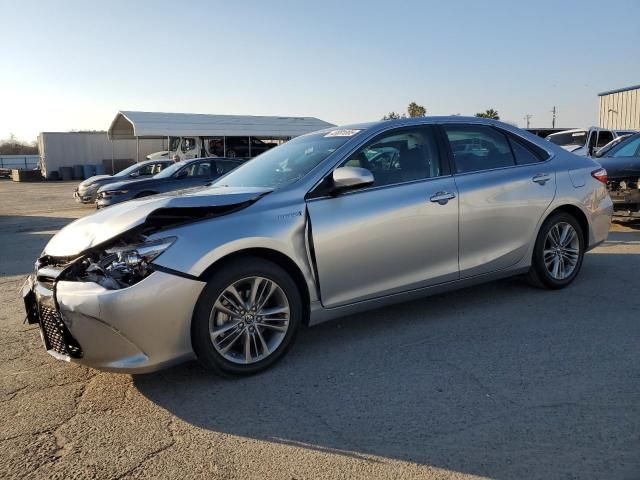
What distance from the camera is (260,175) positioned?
183 inches

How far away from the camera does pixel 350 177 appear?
3.96 metres

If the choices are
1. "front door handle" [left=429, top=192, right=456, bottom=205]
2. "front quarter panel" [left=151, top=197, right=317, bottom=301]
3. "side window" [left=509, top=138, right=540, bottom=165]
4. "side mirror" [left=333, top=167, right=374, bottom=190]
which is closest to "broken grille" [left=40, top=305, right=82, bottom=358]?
"front quarter panel" [left=151, top=197, right=317, bottom=301]

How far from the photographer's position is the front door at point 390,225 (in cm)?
401

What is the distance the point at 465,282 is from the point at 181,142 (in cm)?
2645

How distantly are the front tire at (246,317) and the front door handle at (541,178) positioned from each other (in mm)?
2629

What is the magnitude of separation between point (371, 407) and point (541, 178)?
304 centimetres

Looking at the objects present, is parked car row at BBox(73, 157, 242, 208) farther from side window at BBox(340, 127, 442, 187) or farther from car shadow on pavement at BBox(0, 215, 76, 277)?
side window at BBox(340, 127, 442, 187)

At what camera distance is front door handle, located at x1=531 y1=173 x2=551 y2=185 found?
17.0 ft

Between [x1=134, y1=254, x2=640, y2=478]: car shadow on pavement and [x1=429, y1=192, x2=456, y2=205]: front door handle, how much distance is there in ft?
3.35

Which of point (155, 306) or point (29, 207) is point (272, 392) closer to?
point (155, 306)

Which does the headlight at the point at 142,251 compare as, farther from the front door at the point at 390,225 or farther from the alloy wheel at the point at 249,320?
the front door at the point at 390,225

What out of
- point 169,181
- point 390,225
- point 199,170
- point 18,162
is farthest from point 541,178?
point 18,162

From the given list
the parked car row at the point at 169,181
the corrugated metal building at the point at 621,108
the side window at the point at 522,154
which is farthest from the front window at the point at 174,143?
the side window at the point at 522,154

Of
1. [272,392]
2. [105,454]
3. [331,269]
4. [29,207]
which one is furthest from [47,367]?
[29,207]
